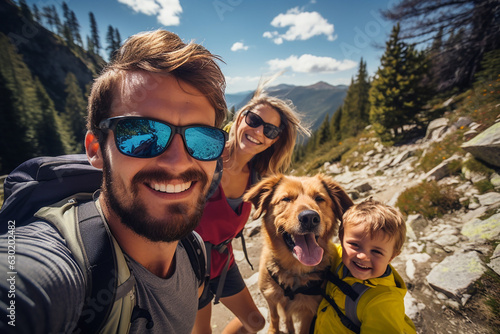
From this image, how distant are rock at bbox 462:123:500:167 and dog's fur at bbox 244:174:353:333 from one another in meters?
5.10

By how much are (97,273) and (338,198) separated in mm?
2895

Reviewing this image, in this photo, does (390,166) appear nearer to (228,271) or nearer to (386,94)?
(386,94)

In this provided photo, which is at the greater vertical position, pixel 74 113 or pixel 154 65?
pixel 74 113

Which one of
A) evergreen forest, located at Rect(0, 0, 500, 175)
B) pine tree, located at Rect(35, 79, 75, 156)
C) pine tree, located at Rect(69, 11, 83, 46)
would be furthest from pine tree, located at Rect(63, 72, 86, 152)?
pine tree, located at Rect(69, 11, 83, 46)

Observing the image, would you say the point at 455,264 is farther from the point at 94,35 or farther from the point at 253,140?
the point at 94,35

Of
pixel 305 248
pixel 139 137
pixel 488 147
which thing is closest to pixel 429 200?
pixel 488 147

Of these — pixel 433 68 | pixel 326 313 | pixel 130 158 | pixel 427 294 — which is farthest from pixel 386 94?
pixel 130 158

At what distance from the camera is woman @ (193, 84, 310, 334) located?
268cm

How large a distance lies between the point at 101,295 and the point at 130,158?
813 millimetres

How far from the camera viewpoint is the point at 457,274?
10.3ft

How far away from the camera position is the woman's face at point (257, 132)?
321cm

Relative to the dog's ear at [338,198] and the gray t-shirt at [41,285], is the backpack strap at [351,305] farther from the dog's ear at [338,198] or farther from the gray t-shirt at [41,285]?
the gray t-shirt at [41,285]

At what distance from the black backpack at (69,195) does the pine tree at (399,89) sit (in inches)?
889

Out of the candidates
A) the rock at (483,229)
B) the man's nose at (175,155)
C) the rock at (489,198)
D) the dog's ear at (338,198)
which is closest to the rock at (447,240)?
the rock at (483,229)
